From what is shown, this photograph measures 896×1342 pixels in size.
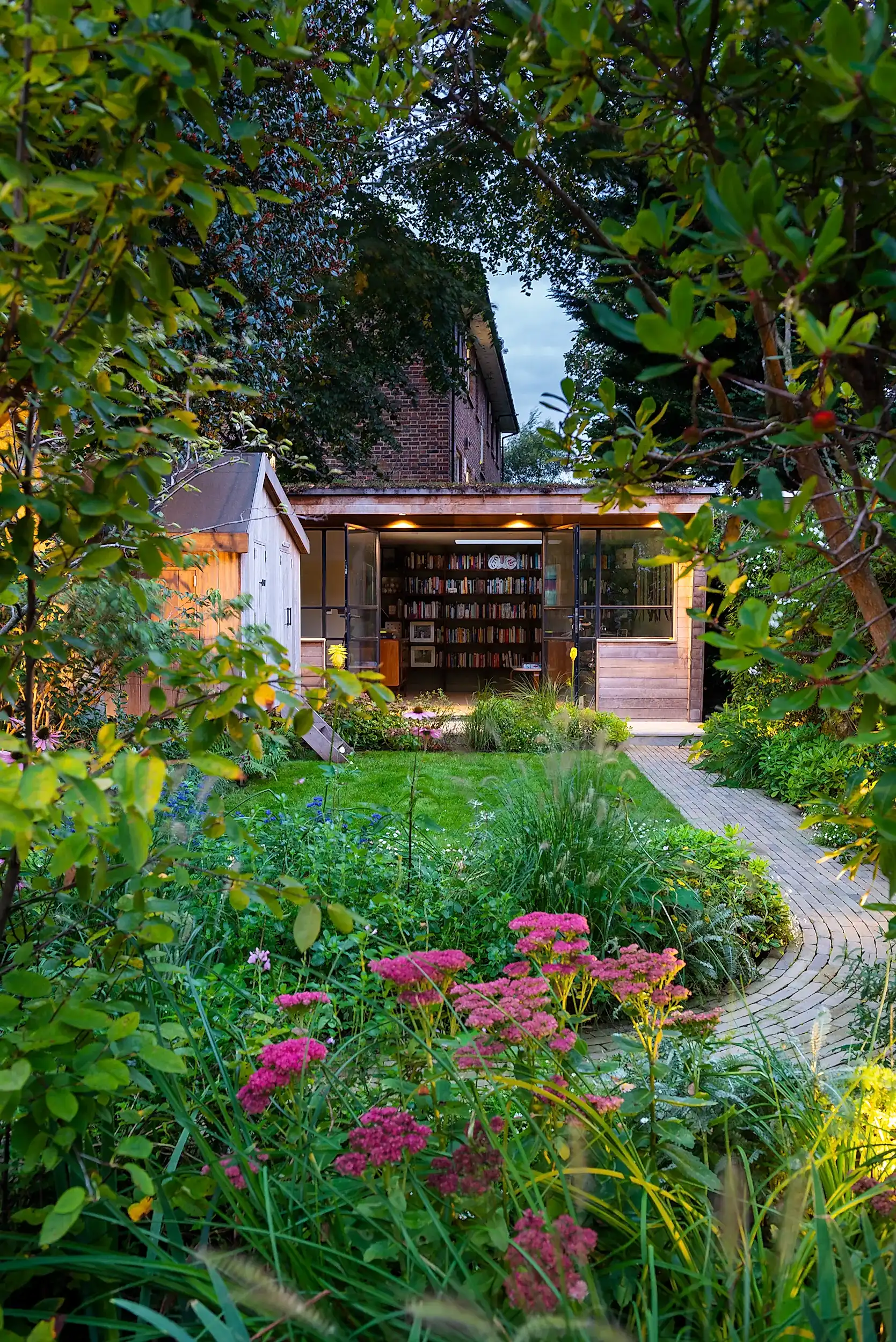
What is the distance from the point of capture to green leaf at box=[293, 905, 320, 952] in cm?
101

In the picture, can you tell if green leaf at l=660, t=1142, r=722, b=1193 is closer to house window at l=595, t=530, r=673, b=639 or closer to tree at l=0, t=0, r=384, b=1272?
tree at l=0, t=0, r=384, b=1272

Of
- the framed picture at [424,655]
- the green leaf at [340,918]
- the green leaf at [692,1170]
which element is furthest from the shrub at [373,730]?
the green leaf at [340,918]

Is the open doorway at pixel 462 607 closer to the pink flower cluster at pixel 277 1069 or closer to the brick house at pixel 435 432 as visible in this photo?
the brick house at pixel 435 432

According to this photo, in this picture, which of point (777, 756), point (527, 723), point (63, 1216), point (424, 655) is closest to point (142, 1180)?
point (63, 1216)

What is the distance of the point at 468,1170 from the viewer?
117 cm

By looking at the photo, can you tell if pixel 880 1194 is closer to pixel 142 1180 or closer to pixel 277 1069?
pixel 277 1069

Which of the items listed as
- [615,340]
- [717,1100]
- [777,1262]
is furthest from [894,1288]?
[615,340]

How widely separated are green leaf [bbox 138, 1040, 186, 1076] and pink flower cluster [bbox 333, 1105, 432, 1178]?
28cm

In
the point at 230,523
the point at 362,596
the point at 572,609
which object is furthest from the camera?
the point at 362,596

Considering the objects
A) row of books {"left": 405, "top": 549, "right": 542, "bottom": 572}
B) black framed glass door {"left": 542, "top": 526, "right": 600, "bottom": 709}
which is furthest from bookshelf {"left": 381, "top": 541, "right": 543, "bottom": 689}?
black framed glass door {"left": 542, "top": 526, "right": 600, "bottom": 709}

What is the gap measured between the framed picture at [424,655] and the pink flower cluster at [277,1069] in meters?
16.1

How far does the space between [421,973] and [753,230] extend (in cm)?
117

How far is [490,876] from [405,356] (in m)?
10.9

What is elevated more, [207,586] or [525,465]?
[525,465]
